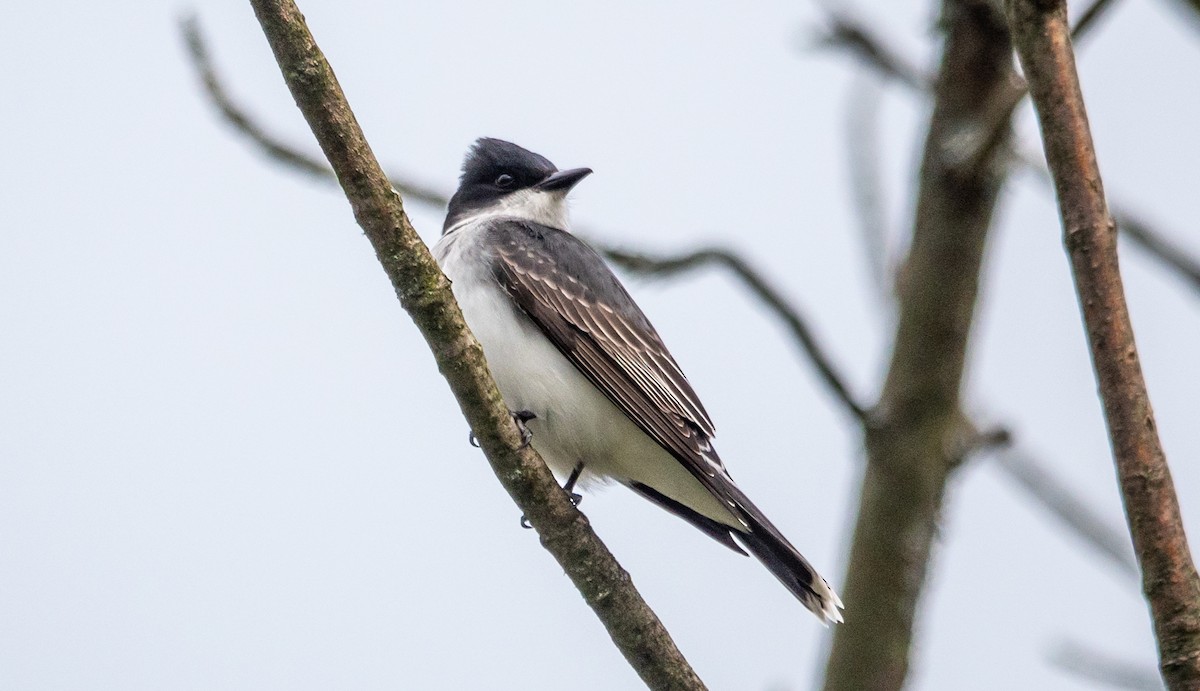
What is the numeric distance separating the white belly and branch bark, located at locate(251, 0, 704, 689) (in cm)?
173

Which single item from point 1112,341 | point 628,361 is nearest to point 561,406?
point 628,361

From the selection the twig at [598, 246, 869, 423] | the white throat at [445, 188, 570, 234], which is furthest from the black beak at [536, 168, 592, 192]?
the twig at [598, 246, 869, 423]

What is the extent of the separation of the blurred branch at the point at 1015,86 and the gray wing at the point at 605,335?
1627mm

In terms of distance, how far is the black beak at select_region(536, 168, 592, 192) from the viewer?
753 centimetres

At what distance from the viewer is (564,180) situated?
758 cm

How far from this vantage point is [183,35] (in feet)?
18.4

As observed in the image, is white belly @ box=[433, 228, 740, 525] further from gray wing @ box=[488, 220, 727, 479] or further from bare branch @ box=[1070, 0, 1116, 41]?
bare branch @ box=[1070, 0, 1116, 41]

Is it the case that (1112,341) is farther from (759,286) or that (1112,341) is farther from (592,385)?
(592,385)

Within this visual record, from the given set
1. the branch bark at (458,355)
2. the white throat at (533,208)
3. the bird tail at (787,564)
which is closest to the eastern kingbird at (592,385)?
the bird tail at (787,564)

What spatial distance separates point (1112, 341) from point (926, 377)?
2.58m

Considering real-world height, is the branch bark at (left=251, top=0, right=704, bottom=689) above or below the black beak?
below

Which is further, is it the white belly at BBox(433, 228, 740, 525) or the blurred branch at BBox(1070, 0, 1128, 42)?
the white belly at BBox(433, 228, 740, 525)

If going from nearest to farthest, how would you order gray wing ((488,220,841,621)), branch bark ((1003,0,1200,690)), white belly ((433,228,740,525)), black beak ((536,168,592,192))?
branch bark ((1003,0,1200,690)), gray wing ((488,220,841,621)), white belly ((433,228,740,525)), black beak ((536,168,592,192))

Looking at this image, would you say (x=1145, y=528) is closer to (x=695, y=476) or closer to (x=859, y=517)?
(x=859, y=517)
